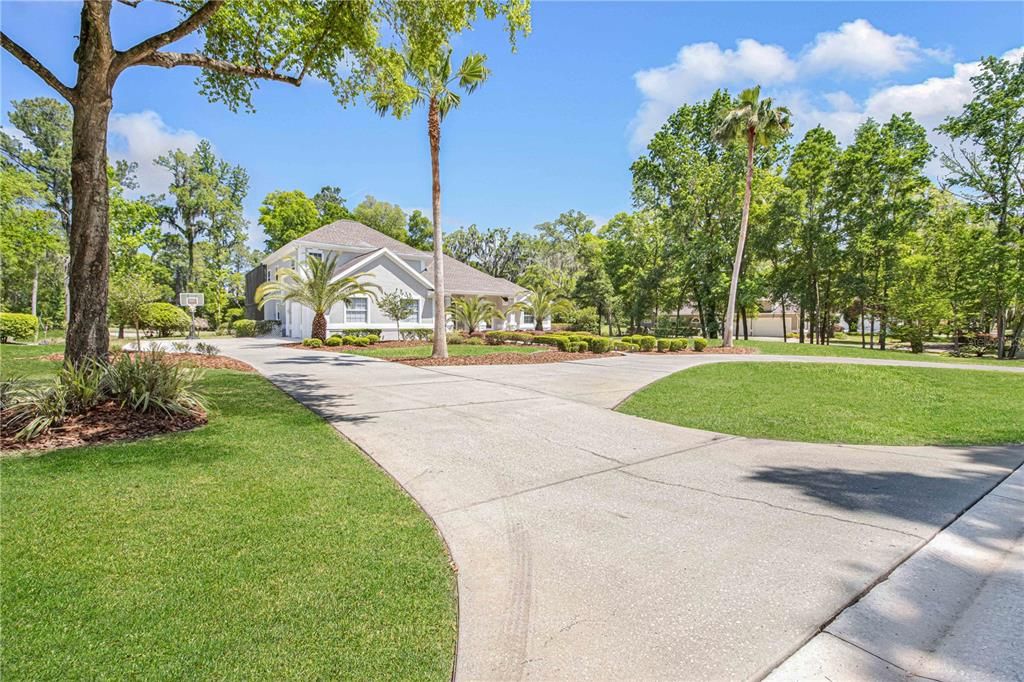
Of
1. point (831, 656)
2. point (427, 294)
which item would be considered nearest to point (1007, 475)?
point (831, 656)

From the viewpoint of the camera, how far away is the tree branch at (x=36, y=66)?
6066 mm

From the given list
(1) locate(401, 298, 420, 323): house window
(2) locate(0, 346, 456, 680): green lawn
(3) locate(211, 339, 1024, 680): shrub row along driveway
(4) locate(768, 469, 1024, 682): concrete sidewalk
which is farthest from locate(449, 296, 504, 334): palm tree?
(4) locate(768, 469, 1024, 682): concrete sidewalk

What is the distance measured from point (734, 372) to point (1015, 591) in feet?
33.1

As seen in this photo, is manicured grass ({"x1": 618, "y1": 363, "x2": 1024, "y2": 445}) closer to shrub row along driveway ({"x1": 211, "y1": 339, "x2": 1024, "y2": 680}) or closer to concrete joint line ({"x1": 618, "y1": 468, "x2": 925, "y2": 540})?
shrub row along driveway ({"x1": 211, "y1": 339, "x2": 1024, "y2": 680})

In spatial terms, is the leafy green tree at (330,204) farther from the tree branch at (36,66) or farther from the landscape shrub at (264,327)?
the tree branch at (36,66)

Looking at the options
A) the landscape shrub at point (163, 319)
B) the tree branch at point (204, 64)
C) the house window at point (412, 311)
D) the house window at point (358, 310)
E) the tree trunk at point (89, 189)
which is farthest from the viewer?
the house window at point (412, 311)

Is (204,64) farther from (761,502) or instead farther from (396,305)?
(396,305)

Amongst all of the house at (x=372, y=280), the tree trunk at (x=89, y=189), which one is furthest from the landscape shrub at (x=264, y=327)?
the tree trunk at (x=89, y=189)

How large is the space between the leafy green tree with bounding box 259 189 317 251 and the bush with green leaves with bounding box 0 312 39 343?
26441mm

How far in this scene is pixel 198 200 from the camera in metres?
34.6

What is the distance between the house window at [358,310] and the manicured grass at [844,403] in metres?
18.8

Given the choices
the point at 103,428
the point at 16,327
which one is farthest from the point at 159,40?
the point at 16,327

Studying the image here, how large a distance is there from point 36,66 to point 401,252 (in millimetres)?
25323

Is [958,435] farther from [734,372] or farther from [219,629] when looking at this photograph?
[219,629]
